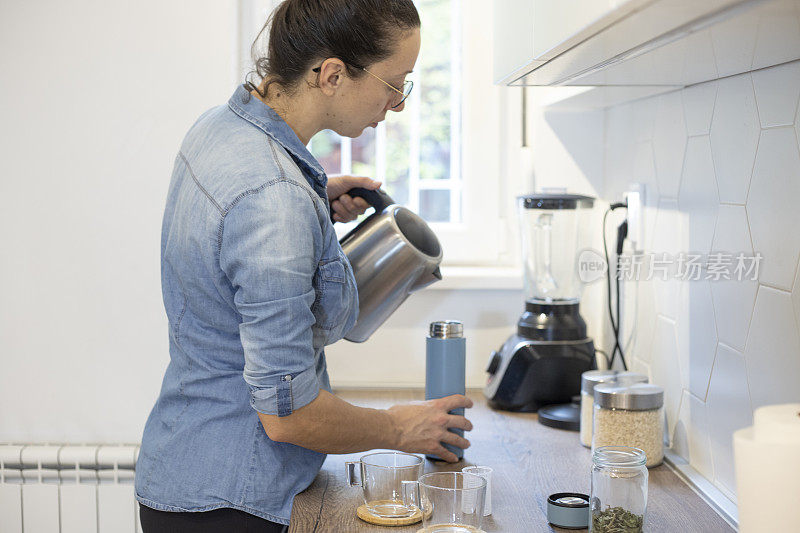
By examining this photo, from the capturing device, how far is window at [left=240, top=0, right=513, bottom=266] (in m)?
2.05

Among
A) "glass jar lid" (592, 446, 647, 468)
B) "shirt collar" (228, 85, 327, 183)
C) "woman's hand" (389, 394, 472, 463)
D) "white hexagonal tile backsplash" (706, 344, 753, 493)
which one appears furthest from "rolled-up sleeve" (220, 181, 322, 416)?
"white hexagonal tile backsplash" (706, 344, 753, 493)

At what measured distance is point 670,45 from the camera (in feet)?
2.79

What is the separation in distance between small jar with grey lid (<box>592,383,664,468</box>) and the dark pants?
509mm

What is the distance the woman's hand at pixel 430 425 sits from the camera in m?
1.20

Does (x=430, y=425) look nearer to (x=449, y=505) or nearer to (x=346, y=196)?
(x=449, y=505)

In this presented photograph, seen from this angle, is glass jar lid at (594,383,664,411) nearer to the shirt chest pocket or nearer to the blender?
the blender

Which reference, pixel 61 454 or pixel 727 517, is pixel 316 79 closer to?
pixel 727 517

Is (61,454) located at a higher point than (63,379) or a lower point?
lower

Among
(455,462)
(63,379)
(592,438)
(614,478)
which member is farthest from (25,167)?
(614,478)

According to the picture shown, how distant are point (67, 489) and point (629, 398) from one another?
139 centimetres

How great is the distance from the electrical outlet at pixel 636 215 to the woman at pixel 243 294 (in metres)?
0.59

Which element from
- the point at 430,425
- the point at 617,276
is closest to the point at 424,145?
the point at 617,276

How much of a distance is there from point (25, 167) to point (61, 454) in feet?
2.26

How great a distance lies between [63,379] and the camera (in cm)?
196
